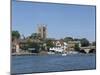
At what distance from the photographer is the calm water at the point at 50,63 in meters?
3.68

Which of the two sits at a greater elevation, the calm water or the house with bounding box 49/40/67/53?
the house with bounding box 49/40/67/53

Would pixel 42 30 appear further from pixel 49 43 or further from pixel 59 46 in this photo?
pixel 59 46

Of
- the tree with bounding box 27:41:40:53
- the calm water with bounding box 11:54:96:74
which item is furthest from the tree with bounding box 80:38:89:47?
the tree with bounding box 27:41:40:53

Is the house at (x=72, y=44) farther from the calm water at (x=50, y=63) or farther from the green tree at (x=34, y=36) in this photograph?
the green tree at (x=34, y=36)

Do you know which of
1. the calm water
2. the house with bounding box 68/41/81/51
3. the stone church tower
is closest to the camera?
the calm water

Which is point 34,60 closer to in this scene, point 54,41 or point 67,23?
point 54,41

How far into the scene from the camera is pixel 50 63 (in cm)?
385

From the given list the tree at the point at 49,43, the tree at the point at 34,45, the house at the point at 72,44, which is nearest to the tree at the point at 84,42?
the house at the point at 72,44

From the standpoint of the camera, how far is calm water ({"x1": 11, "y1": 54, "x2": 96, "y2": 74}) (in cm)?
368

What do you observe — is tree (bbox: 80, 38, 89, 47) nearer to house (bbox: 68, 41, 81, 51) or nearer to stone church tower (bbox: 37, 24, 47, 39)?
house (bbox: 68, 41, 81, 51)

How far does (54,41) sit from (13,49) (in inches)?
26.4

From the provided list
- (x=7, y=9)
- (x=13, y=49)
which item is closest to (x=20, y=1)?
(x=7, y=9)

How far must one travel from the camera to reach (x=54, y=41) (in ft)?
12.8

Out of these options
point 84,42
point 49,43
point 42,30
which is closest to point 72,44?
point 84,42
